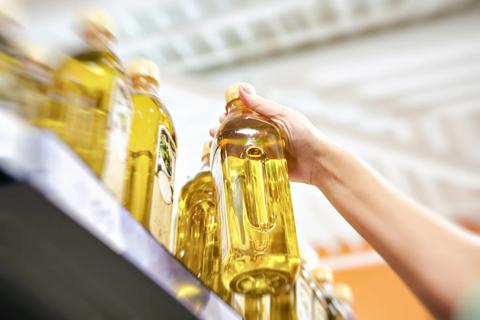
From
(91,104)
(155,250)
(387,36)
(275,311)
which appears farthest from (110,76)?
(387,36)

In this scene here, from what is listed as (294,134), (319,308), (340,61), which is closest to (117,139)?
(294,134)

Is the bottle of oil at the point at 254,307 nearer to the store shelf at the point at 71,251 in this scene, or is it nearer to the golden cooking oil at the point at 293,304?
the golden cooking oil at the point at 293,304

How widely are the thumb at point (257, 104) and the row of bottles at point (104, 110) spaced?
13 cm

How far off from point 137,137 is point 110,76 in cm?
10

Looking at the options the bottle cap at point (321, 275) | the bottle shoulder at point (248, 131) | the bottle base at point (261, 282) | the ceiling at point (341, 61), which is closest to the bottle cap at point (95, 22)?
the bottle shoulder at point (248, 131)

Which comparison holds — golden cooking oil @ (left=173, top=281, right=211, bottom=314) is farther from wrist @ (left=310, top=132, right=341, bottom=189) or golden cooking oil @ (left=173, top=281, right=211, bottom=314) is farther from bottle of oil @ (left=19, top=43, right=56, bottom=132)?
wrist @ (left=310, top=132, right=341, bottom=189)

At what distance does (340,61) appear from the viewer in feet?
10.3

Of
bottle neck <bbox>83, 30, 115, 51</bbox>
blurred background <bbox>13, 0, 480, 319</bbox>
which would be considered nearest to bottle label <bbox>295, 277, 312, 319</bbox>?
bottle neck <bbox>83, 30, 115, 51</bbox>

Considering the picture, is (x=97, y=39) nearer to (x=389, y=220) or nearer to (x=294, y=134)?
(x=294, y=134)

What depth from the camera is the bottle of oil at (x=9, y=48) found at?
463mm

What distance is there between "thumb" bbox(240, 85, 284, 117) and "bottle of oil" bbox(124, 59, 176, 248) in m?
0.13

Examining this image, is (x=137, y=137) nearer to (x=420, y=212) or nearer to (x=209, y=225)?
(x=209, y=225)

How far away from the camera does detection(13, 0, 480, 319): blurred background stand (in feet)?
9.09

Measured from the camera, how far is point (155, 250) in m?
0.52
